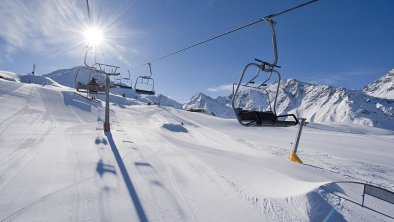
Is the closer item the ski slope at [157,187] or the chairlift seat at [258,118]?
the ski slope at [157,187]

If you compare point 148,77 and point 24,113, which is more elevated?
point 148,77

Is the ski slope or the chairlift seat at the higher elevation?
the chairlift seat

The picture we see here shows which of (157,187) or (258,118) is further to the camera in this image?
(157,187)

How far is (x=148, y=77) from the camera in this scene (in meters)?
17.4

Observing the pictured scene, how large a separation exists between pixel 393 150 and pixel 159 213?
21.9 m

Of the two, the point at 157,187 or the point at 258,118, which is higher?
the point at 258,118

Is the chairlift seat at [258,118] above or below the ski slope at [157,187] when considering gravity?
above

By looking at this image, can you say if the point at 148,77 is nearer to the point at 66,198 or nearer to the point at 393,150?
the point at 66,198

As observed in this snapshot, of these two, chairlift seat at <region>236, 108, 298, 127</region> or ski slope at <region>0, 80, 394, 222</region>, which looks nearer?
ski slope at <region>0, 80, 394, 222</region>

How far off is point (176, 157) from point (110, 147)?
2994 mm

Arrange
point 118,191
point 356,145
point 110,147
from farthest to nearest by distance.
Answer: point 356,145 < point 110,147 < point 118,191

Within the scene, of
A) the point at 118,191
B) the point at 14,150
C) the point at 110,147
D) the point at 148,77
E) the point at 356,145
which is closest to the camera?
the point at 118,191

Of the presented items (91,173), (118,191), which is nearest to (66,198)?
(118,191)

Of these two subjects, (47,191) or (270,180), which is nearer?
(47,191)
